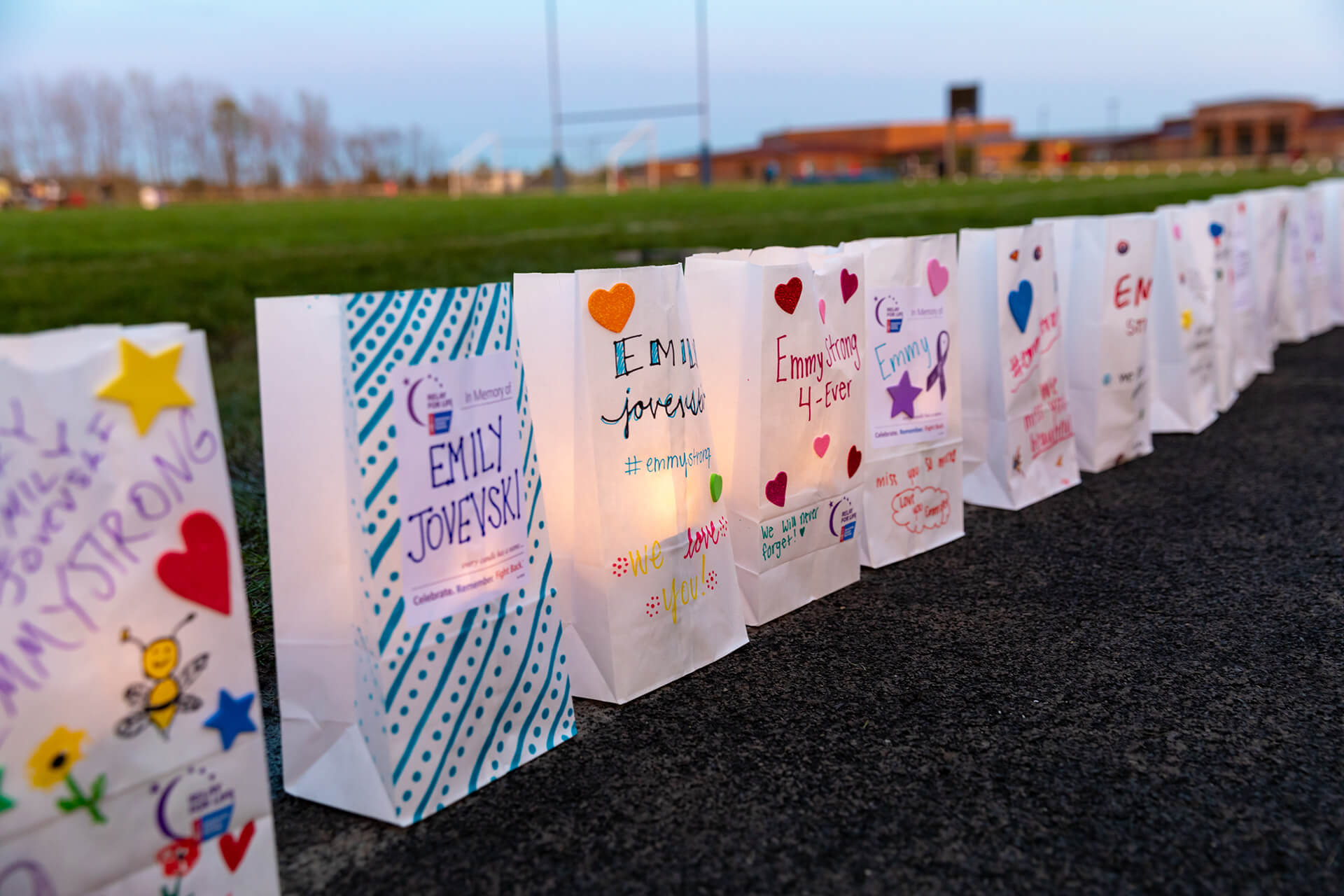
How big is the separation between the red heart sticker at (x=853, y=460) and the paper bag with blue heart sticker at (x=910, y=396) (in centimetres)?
9

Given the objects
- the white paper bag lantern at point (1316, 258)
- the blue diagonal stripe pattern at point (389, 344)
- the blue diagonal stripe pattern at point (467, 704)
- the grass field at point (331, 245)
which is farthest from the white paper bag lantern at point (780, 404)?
the white paper bag lantern at point (1316, 258)

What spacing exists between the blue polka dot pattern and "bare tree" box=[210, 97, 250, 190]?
3099 inches

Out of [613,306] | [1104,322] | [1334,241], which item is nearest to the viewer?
[613,306]

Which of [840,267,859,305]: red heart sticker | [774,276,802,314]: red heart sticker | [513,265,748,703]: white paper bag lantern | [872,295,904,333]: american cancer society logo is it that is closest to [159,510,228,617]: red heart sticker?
[513,265,748,703]: white paper bag lantern

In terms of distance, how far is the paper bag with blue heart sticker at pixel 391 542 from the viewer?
6.17 feet

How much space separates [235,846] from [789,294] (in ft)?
5.92

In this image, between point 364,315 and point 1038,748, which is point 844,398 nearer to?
point 1038,748

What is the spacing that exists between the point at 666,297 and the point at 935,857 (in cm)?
133

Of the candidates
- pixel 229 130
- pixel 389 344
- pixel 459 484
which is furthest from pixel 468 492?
pixel 229 130

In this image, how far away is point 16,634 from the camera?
1.44m

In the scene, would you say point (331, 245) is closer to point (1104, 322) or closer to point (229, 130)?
point (1104, 322)

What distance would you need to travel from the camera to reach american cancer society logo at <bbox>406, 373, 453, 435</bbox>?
1.91 meters

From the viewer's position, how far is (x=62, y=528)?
1.48 m

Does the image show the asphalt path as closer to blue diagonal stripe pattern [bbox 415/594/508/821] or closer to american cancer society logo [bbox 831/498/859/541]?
blue diagonal stripe pattern [bbox 415/594/508/821]
